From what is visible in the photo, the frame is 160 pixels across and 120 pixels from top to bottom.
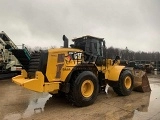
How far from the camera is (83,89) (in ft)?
A: 22.1

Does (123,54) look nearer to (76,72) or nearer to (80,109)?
(76,72)

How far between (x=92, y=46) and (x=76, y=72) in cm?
151

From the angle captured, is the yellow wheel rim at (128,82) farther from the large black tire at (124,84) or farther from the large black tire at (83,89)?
the large black tire at (83,89)

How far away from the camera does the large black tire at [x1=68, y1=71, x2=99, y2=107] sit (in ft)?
21.0

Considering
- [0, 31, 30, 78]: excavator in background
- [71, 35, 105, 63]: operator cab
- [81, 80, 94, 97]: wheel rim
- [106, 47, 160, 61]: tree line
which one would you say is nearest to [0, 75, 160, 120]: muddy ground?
[81, 80, 94, 97]: wheel rim

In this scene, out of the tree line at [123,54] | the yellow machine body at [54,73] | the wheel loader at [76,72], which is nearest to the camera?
the yellow machine body at [54,73]

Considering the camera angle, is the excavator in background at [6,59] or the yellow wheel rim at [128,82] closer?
the yellow wheel rim at [128,82]

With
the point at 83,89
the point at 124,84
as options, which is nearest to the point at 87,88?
the point at 83,89

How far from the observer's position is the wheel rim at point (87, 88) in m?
6.73

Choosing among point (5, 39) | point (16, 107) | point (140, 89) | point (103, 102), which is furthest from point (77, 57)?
point (5, 39)

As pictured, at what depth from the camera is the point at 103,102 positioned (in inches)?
284

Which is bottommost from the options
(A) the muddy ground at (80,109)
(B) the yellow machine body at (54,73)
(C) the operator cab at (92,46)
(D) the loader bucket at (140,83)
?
(A) the muddy ground at (80,109)

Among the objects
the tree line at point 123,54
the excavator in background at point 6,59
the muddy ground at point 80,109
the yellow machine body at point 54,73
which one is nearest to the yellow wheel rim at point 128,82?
the muddy ground at point 80,109

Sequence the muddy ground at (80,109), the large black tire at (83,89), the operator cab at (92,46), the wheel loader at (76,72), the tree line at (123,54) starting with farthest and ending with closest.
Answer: the tree line at (123,54) → the operator cab at (92,46) → the large black tire at (83,89) → the wheel loader at (76,72) → the muddy ground at (80,109)
